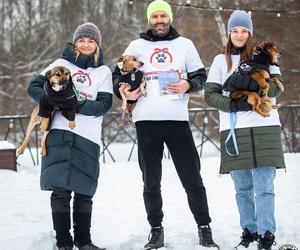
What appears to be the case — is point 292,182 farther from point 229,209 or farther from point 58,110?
point 58,110

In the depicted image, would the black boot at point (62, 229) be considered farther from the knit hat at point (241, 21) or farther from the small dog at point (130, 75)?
the knit hat at point (241, 21)

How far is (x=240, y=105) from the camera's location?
3338 millimetres

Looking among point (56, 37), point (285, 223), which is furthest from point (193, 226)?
point (56, 37)

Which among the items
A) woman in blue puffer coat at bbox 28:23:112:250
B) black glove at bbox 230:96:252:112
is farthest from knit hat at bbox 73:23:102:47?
black glove at bbox 230:96:252:112

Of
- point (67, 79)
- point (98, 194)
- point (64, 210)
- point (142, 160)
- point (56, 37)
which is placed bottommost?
point (98, 194)

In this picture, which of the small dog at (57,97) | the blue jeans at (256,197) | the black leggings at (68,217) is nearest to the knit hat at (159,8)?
the small dog at (57,97)

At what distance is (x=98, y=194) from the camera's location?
6.15 meters

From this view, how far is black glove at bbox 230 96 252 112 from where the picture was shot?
10.9 feet

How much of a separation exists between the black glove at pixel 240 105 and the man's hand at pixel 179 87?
14.1 inches

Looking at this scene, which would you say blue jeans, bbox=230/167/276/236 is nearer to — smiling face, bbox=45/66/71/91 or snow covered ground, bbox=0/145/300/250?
snow covered ground, bbox=0/145/300/250

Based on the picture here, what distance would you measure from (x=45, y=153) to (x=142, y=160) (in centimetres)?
72

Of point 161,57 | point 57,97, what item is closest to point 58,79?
point 57,97

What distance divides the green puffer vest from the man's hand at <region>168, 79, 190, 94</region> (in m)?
0.48

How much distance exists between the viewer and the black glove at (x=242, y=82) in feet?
10.8
